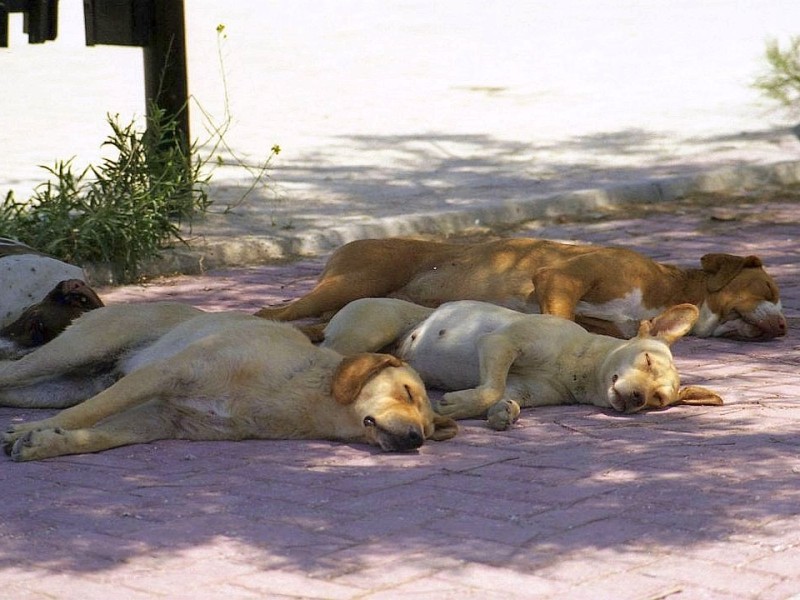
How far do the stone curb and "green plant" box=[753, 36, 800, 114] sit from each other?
2096 mm

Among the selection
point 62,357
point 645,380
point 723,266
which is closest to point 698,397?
point 645,380

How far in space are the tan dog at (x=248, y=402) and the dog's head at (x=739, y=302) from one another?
100 inches

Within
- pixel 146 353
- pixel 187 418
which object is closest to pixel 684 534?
pixel 187 418

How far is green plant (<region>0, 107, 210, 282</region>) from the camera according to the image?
30.0ft

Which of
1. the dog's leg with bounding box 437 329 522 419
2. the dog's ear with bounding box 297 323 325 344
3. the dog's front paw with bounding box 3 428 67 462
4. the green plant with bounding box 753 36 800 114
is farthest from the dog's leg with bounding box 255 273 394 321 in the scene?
the green plant with bounding box 753 36 800 114

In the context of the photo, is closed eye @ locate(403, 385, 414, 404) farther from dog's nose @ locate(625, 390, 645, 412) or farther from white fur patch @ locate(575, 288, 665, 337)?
white fur patch @ locate(575, 288, 665, 337)

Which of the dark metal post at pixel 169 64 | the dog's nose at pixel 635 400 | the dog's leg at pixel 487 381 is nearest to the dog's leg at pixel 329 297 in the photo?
the dog's leg at pixel 487 381

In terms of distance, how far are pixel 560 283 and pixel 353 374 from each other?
2304 millimetres

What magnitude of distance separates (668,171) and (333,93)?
508cm

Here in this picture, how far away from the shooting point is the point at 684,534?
4.70m

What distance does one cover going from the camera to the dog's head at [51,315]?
708 cm

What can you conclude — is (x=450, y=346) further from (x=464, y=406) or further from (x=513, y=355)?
(x=464, y=406)

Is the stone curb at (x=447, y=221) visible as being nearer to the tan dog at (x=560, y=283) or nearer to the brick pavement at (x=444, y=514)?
the tan dog at (x=560, y=283)

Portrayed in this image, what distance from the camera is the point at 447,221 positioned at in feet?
36.5
